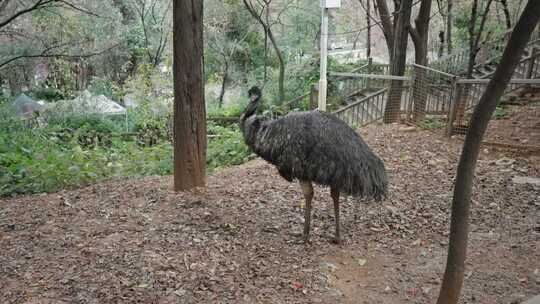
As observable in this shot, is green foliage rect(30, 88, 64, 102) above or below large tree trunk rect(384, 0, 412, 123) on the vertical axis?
below

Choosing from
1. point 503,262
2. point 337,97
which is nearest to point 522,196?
point 503,262

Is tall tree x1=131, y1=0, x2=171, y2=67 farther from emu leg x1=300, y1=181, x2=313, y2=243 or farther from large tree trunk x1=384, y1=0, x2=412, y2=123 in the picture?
emu leg x1=300, y1=181, x2=313, y2=243

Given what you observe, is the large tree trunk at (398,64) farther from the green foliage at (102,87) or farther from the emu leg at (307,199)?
the green foliage at (102,87)

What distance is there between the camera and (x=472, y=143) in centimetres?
274

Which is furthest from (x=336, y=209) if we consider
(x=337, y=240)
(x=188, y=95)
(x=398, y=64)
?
(x=398, y=64)

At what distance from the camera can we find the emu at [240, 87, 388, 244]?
4590mm

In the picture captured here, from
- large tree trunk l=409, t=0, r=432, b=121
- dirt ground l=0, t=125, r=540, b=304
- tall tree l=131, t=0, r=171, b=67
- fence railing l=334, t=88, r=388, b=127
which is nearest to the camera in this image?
dirt ground l=0, t=125, r=540, b=304

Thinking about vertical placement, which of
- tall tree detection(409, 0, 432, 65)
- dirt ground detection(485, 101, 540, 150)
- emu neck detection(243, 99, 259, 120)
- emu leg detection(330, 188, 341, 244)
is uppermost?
tall tree detection(409, 0, 432, 65)

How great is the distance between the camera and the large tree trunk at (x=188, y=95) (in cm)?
544

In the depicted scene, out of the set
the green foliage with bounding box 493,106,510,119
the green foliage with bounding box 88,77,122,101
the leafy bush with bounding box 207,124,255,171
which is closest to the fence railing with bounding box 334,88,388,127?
the green foliage with bounding box 493,106,510,119

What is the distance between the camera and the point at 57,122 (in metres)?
18.3

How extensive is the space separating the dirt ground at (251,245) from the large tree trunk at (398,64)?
378cm

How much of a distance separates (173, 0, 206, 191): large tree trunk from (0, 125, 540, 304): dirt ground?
327 millimetres

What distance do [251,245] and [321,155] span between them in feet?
3.82
